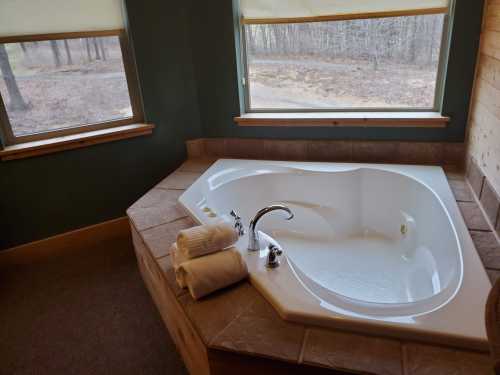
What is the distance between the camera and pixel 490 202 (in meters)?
1.87

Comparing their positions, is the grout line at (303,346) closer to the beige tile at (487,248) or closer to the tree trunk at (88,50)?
the beige tile at (487,248)

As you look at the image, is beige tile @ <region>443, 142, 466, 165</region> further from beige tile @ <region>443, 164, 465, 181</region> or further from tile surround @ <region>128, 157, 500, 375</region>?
tile surround @ <region>128, 157, 500, 375</region>

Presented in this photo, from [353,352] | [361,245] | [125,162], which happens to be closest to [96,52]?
[125,162]

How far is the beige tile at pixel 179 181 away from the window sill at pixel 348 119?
54cm

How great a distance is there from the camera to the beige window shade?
2.31 m

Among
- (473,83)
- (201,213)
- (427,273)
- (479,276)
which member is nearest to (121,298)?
(201,213)

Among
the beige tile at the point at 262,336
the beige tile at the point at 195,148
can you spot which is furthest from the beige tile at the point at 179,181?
the beige tile at the point at 262,336

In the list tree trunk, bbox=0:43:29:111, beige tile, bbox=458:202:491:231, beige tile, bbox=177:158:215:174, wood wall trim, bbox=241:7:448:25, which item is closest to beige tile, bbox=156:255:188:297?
beige tile, bbox=177:158:215:174

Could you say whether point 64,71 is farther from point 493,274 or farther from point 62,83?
point 493,274

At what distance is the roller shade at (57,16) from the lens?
2.22m

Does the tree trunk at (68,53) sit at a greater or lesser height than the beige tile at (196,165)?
greater

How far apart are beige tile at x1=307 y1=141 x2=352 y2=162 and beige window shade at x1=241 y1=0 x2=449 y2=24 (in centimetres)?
78

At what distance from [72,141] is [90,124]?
189 millimetres

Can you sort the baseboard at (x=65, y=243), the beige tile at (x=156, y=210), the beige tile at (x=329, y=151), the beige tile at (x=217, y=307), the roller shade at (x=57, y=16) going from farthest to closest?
1. the beige tile at (x=329, y=151)
2. the baseboard at (x=65, y=243)
3. the roller shade at (x=57, y=16)
4. the beige tile at (x=156, y=210)
5. the beige tile at (x=217, y=307)
